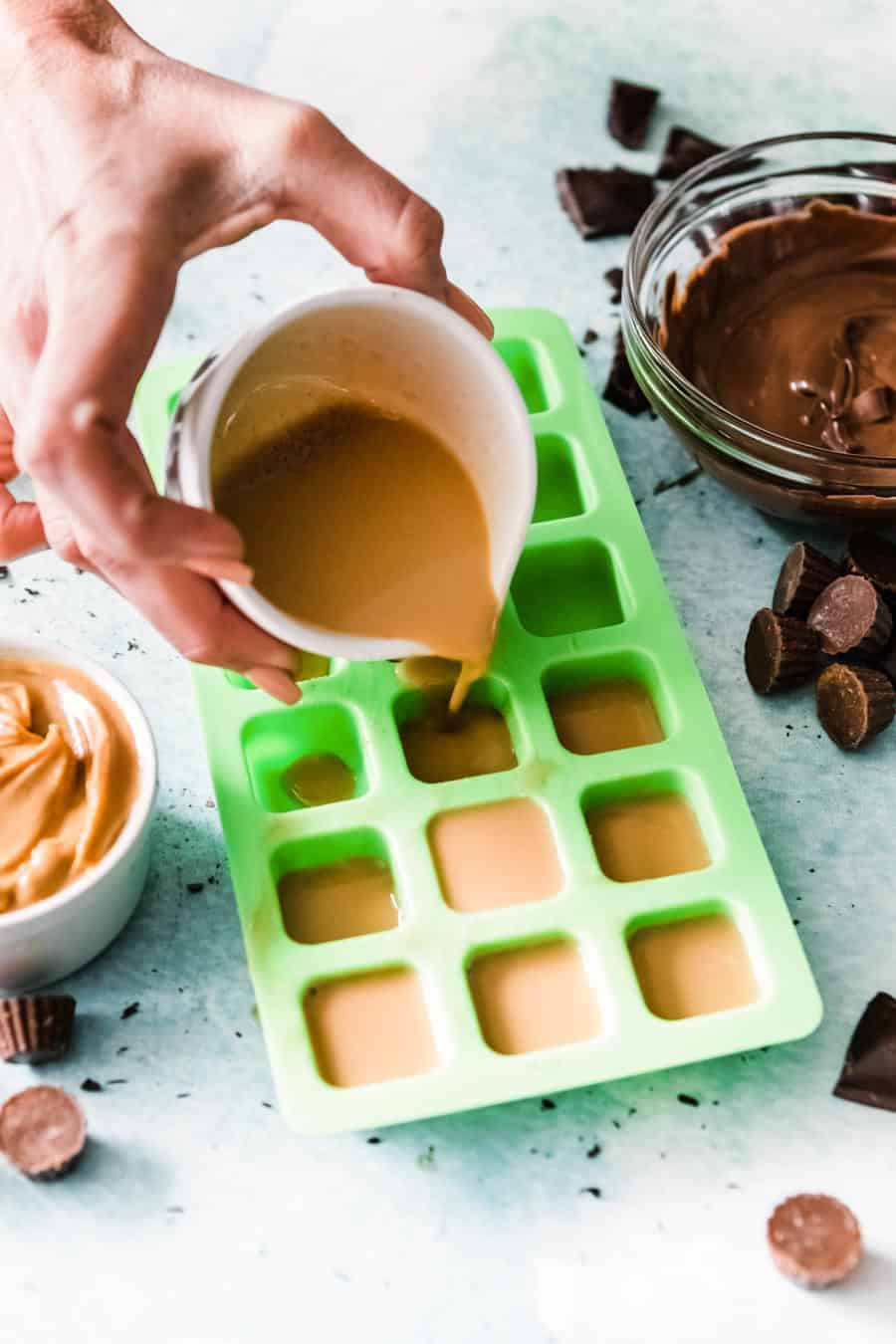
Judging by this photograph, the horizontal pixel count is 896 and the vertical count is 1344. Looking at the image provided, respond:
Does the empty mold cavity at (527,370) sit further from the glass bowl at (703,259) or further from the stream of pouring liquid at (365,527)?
the stream of pouring liquid at (365,527)

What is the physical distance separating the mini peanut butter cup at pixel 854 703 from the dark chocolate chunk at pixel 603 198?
836 mm

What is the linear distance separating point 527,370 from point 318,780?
699mm

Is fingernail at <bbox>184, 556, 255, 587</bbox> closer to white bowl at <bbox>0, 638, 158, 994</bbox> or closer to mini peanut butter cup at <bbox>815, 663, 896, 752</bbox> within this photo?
white bowl at <bbox>0, 638, 158, 994</bbox>

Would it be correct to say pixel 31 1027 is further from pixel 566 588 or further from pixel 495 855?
pixel 566 588

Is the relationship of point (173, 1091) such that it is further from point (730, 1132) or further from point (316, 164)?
point (316, 164)

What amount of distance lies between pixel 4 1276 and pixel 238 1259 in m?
0.25

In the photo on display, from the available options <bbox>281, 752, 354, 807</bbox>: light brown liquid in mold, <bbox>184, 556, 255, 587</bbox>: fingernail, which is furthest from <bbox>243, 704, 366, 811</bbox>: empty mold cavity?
<bbox>184, 556, 255, 587</bbox>: fingernail

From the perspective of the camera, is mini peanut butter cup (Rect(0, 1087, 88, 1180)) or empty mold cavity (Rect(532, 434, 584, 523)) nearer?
mini peanut butter cup (Rect(0, 1087, 88, 1180))

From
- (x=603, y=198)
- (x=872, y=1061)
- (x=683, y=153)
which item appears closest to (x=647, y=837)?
(x=872, y=1061)

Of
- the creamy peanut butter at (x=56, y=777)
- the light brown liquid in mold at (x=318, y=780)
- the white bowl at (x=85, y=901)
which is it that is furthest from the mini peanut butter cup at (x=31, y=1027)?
the light brown liquid in mold at (x=318, y=780)

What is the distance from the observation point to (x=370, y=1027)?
6.22ft

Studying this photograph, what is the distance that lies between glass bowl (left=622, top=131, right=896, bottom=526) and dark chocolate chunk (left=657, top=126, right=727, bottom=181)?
0.76 ft

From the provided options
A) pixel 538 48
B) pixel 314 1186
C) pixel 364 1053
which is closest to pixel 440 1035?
pixel 364 1053

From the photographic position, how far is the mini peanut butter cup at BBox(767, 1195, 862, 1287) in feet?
5.82
